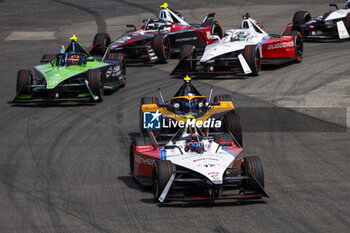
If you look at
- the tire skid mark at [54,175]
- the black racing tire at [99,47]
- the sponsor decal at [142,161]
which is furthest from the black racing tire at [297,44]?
the sponsor decal at [142,161]

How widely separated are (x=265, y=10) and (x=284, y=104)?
2357 cm

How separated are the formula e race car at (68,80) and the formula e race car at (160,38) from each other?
4.85 m

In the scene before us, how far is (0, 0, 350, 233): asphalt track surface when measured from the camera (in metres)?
11.6

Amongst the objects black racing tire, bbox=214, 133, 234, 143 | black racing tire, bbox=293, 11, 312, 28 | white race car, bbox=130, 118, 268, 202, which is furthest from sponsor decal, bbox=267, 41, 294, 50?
white race car, bbox=130, 118, 268, 202

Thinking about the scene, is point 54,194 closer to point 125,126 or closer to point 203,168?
point 203,168

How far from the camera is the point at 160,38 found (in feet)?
93.1

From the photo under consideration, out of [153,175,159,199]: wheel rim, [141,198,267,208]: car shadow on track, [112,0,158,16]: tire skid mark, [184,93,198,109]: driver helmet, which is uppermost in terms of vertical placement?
[112,0,158,16]: tire skid mark

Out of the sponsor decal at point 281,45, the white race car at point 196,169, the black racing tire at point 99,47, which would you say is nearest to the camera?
the white race car at point 196,169

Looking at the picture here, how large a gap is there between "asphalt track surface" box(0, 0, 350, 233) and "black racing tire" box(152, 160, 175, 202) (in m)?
0.30

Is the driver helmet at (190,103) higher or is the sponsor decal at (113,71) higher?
the driver helmet at (190,103)

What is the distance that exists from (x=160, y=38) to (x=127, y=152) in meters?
12.6

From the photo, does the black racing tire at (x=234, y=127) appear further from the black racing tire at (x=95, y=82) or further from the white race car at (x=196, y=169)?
the black racing tire at (x=95, y=82)

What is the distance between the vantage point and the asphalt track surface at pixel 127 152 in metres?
11.6

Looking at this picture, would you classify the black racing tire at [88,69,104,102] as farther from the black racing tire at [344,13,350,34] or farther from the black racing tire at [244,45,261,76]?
the black racing tire at [344,13,350,34]
